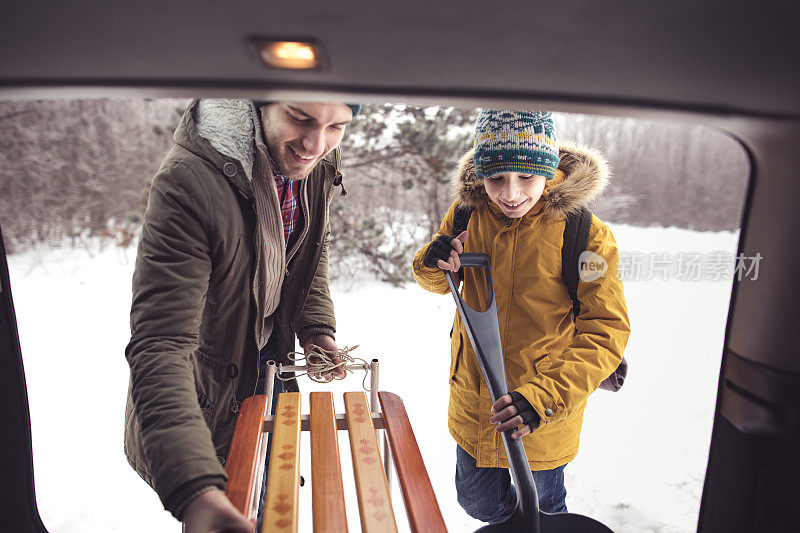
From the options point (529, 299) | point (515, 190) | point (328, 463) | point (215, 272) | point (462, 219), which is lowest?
point (328, 463)

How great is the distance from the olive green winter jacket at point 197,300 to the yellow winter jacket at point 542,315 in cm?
54

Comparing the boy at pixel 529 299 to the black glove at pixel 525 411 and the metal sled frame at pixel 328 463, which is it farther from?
the metal sled frame at pixel 328 463

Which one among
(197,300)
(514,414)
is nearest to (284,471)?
(197,300)

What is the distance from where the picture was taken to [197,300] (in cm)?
109

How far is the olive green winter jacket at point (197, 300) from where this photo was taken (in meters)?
0.91

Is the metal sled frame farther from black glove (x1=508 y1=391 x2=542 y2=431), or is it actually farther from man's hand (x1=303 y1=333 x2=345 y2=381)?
black glove (x1=508 y1=391 x2=542 y2=431)

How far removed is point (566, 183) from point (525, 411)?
27.8 inches

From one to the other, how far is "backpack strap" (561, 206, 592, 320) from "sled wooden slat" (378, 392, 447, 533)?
0.64 meters

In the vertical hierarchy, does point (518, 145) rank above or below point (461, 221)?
above

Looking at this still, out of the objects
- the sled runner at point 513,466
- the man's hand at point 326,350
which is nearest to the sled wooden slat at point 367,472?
the man's hand at point 326,350

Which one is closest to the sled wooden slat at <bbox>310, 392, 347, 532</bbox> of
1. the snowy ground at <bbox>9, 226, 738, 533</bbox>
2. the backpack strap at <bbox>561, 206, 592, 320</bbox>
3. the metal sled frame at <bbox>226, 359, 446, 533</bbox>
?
the metal sled frame at <bbox>226, 359, 446, 533</bbox>

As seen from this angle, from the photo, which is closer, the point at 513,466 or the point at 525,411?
the point at 513,466

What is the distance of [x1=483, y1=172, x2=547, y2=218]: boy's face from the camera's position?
1512 mm

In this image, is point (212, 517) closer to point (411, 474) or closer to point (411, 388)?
point (411, 474)
